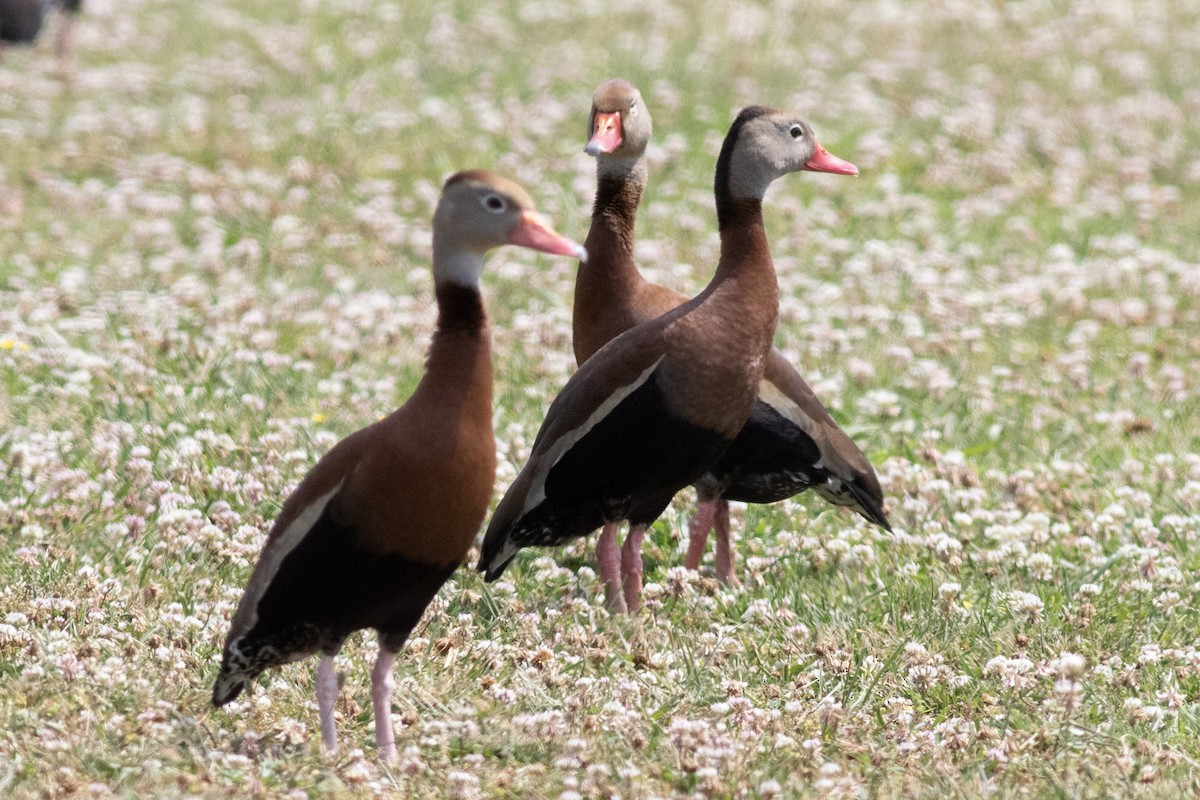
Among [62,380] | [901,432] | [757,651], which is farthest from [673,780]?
[62,380]

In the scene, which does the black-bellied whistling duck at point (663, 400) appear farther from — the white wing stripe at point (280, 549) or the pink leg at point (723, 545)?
the white wing stripe at point (280, 549)

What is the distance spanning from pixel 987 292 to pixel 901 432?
2271 mm

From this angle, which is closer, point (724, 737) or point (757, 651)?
point (724, 737)

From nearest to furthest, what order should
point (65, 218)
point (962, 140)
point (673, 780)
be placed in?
point (673, 780) → point (65, 218) → point (962, 140)

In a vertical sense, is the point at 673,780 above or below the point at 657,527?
above

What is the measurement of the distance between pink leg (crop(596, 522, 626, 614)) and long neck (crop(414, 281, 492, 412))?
5.04 feet

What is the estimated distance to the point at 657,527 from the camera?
6.73 meters

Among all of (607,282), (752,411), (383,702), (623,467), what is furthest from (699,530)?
(383,702)

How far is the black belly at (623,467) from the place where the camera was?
5465 mm

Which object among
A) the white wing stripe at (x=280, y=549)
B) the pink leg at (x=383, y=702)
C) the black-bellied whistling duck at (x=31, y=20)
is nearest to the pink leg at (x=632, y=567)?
the pink leg at (x=383, y=702)

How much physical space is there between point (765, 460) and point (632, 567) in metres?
0.59

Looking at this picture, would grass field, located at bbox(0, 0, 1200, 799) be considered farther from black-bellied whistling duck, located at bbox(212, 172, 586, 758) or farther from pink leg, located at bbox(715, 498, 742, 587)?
black-bellied whistling duck, located at bbox(212, 172, 586, 758)

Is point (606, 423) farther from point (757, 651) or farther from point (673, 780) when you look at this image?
point (673, 780)

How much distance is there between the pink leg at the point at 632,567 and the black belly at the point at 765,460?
0.30 meters
